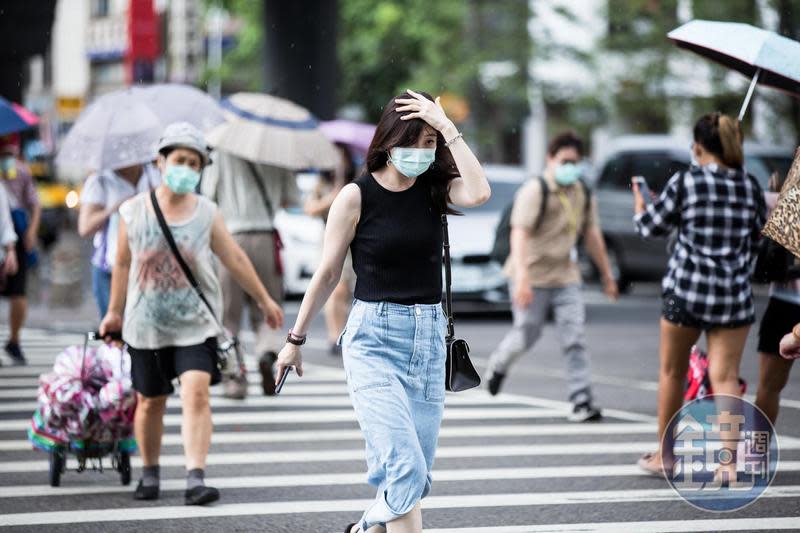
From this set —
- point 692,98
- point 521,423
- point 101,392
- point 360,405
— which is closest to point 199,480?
point 101,392

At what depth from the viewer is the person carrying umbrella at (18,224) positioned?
40.7 ft

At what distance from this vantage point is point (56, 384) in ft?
24.6

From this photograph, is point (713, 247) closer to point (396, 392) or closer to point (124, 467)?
point (396, 392)

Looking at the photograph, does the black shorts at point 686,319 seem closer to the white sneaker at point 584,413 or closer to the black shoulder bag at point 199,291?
the black shoulder bag at point 199,291

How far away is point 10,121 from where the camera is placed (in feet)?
35.9

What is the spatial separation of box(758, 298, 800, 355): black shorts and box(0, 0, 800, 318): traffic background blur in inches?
246

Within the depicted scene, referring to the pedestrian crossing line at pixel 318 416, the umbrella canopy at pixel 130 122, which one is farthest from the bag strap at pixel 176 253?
the pedestrian crossing line at pixel 318 416

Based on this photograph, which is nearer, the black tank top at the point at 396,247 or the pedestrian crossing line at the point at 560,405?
the black tank top at the point at 396,247

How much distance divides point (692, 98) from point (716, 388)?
20.5m

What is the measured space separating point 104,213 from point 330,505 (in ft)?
8.43

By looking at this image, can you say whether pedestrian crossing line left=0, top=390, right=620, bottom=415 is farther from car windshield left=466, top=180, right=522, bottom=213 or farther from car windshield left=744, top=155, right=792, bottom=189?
car windshield left=744, top=155, right=792, bottom=189

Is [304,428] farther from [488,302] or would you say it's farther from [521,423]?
[488,302]

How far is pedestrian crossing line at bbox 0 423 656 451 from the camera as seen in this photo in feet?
29.8

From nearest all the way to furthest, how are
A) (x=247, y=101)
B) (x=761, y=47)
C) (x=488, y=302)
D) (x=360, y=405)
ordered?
(x=360, y=405) → (x=761, y=47) → (x=247, y=101) → (x=488, y=302)
